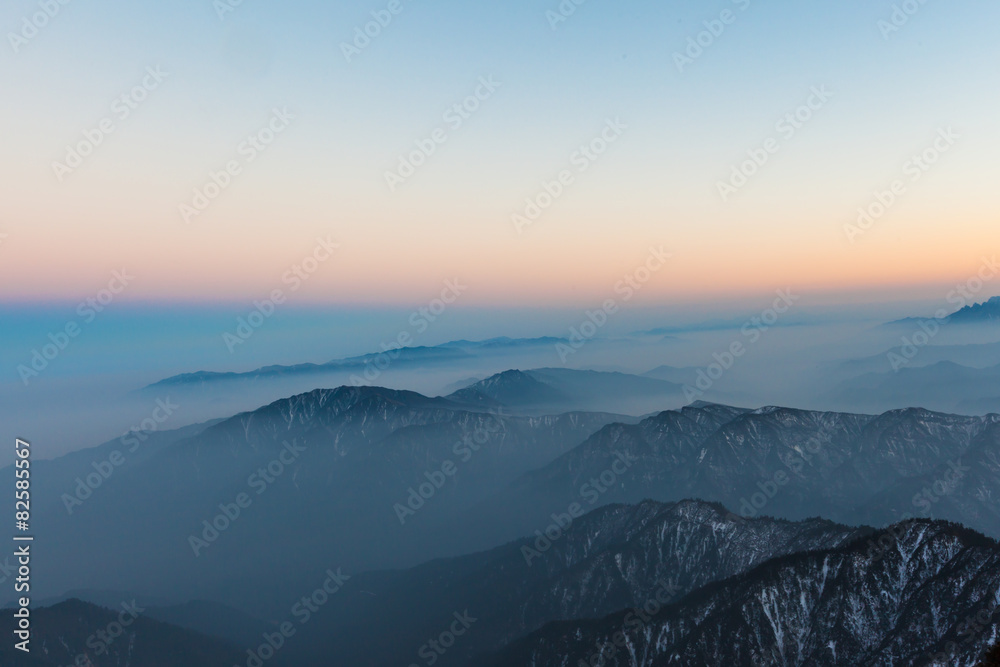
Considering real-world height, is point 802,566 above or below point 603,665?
above

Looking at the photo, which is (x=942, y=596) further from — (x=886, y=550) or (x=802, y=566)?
(x=802, y=566)

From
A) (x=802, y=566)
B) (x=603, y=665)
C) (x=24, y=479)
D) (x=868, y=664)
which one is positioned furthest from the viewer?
(x=603, y=665)

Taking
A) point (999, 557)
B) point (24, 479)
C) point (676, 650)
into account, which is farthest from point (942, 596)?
point (24, 479)

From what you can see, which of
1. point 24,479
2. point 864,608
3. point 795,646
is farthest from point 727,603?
point 24,479

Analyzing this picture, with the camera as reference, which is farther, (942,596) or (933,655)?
(942,596)

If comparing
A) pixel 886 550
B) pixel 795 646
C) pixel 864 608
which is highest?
pixel 886 550

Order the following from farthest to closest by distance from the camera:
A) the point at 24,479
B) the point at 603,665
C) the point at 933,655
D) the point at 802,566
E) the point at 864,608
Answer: the point at 603,665 < the point at 802,566 < the point at 864,608 < the point at 24,479 < the point at 933,655
